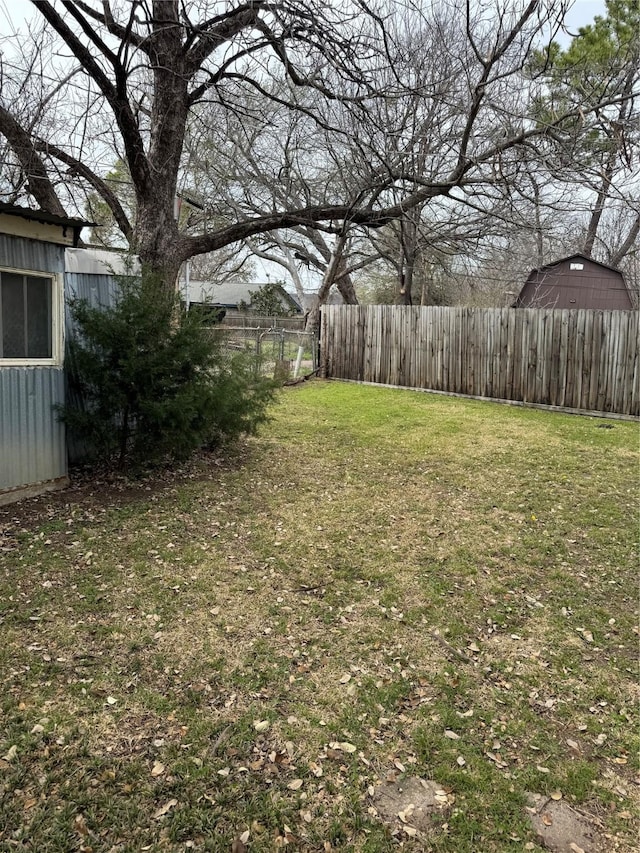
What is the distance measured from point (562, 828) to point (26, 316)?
4.62 metres

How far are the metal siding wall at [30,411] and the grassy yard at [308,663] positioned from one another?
31 cm

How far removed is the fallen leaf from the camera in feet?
5.97

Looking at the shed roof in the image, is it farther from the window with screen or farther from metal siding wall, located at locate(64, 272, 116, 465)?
metal siding wall, located at locate(64, 272, 116, 465)

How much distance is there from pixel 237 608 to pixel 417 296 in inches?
859

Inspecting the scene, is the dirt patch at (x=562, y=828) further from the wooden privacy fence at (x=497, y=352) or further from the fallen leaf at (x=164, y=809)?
the wooden privacy fence at (x=497, y=352)

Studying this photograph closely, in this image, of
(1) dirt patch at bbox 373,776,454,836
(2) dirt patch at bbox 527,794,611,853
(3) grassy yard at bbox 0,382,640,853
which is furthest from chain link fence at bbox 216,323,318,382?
(2) dirt patch at bbox 527,794,611,853

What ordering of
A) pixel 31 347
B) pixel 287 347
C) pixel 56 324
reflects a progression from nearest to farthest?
pixel 31 347 → pixel 56 324 → pixel 287 347

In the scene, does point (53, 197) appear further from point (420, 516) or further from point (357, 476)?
point (420, 516)

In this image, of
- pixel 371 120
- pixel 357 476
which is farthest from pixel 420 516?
pixel 371 120

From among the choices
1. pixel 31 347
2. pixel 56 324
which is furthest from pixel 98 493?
pixel 56 324

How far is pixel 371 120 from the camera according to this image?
571 centimetres

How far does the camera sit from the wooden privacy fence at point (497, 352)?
895cm

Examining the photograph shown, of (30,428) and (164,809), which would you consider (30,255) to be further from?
(164,809)

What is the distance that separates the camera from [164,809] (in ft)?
6.05
